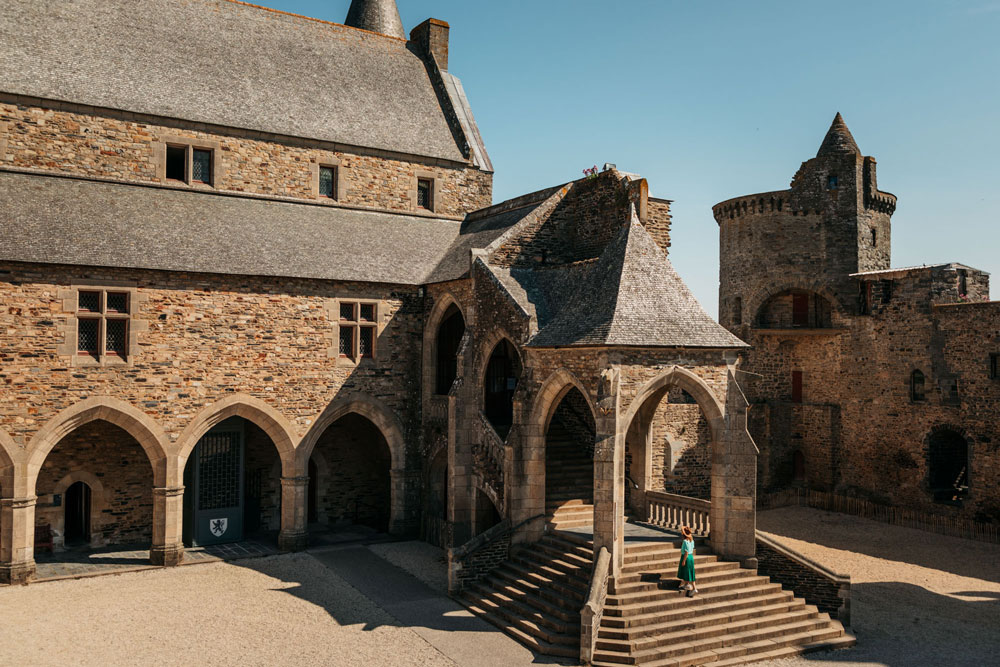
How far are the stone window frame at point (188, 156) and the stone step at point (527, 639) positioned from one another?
12614 millimetres

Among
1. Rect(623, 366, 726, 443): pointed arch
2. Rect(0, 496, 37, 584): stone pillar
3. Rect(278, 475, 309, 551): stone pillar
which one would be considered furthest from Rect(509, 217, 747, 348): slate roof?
Rect(0, 496, 37, 584): stone pillar

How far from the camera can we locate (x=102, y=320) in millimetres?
16578

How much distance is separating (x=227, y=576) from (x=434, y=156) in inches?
498

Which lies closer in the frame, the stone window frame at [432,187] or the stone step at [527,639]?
the stone step at [527,639]

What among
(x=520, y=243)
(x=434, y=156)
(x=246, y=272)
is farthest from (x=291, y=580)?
(x=434, y=156)

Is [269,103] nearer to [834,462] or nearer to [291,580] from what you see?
[291,580]

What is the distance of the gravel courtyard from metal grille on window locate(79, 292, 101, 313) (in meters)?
15.0

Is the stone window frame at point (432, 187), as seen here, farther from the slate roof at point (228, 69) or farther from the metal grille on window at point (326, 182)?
the metal grille on window at point (326, 182)

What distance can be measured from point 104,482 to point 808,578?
15.5 metres

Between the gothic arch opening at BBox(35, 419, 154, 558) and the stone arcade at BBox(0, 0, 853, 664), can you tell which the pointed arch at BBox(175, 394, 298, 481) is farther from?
the gothic arch opening at BBox(35, 419, 154, 558)

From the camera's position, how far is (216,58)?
2133 cm

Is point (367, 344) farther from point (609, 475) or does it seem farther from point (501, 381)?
point (609, 475)

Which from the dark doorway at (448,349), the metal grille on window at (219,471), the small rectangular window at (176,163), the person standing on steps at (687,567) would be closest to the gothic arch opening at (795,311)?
the dark doorway at (448,349)

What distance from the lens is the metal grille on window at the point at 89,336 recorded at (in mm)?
16641
